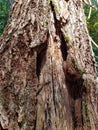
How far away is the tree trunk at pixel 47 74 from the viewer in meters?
1.67

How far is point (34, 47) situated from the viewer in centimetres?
190

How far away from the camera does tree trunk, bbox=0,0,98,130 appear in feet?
5.49

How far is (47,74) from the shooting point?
5.92 ft

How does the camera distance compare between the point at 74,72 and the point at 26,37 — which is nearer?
the point at 74,72

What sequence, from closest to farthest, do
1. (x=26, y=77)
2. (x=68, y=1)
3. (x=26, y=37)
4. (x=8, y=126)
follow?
(x=8, y=126) < (x=26, y=77) < (x=26, y=37) < (x=68, y=1)

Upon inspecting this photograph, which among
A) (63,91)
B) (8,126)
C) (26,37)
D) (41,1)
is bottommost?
(8,126)

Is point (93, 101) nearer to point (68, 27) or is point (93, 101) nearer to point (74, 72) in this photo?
point (74, 72)

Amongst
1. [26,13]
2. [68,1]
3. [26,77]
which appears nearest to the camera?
[26,77]

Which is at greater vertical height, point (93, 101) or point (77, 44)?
point (77, 44)

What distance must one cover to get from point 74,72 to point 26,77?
14.3 inches

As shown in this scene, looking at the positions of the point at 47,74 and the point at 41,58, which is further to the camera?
the point at 41,58

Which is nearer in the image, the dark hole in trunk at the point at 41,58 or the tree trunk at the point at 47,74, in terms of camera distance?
the tree trunk at the point at 47,74

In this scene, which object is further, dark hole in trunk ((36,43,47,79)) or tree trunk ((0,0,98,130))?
dark hole in trunk ((36,43,47,79))

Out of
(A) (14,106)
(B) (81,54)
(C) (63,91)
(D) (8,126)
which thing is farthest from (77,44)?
(D) (8,126)
